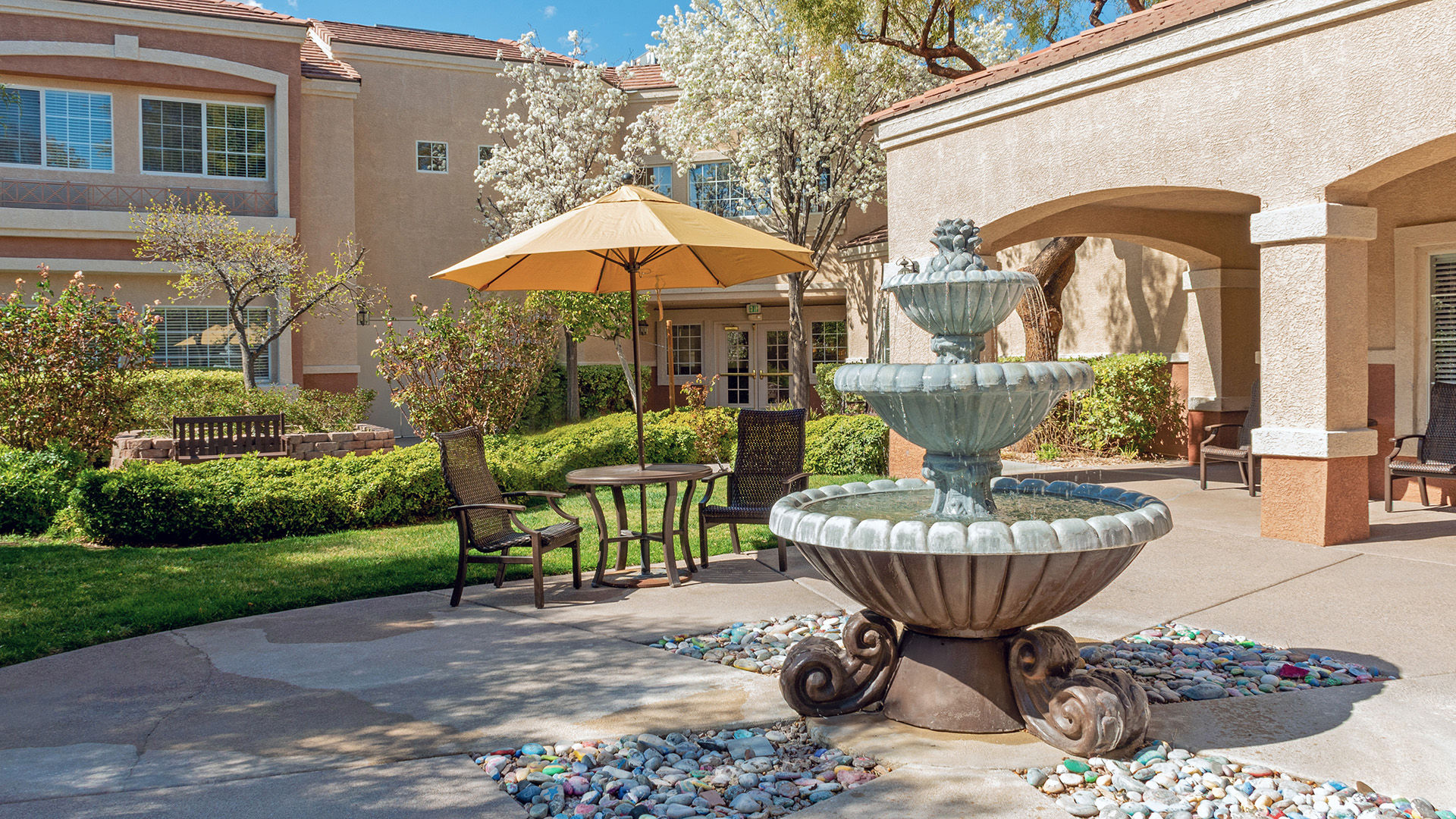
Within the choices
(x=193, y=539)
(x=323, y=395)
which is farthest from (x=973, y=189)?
(x=323, y=395)

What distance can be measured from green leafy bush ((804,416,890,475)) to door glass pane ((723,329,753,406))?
13074 mm

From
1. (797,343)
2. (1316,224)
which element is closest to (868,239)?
(797,343)

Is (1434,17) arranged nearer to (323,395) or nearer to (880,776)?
(880,776)

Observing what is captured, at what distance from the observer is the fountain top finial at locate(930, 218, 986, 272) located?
14.6ft

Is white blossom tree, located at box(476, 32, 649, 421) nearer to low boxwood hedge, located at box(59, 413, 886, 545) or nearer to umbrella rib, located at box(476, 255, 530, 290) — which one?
low boxwood hedge, located at box(59, 413, 886, 545)

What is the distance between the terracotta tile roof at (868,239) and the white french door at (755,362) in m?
3.57

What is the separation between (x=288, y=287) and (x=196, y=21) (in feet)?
20.2

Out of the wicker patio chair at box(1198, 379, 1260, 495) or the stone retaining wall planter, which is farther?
the stone retaining wall planter

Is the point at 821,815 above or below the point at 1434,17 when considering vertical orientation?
below

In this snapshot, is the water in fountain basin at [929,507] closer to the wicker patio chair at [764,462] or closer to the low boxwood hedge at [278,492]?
the wicker patio chair at [764,462]

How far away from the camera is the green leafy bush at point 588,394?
75.1ft

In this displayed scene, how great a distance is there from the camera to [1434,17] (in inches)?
265

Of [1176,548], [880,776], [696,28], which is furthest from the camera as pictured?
[696,28]

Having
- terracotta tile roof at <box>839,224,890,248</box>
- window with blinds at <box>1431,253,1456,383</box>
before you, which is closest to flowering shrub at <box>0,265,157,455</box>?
window with blinds at <box>1431,253,1456,383</box>
